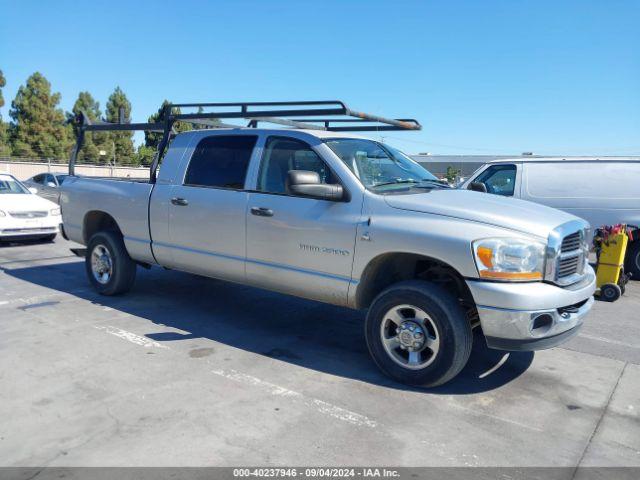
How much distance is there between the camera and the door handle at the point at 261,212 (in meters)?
4.77

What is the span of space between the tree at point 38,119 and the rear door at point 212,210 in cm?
3836

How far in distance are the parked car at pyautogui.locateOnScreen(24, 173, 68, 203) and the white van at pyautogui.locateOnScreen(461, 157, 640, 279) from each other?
15.3 metres

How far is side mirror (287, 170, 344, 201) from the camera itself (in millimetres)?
4242

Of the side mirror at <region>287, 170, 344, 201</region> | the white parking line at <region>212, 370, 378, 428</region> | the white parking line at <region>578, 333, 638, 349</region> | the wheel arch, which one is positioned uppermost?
the side mirror at <region>287, 170, 344, 201</region>

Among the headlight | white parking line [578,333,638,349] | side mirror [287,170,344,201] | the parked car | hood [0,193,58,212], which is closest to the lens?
the headlight

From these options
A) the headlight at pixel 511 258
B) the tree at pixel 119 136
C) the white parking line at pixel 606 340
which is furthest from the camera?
the tree at pixel 119 136

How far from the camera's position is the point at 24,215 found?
34.2 feet

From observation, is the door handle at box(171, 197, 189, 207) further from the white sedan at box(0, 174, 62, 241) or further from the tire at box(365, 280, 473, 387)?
the white sedan at box(0, 174, 62, 241)

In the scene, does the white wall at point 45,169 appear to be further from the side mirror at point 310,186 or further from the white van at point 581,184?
the side mirror at point 310,186

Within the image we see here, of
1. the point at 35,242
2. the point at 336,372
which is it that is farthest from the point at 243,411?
the point at 35,242

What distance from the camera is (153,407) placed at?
11.8 feet

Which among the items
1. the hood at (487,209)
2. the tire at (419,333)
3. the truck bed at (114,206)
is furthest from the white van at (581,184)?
the truck bed at (114,206)

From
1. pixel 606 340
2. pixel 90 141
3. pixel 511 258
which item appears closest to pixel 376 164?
pixel 511 258

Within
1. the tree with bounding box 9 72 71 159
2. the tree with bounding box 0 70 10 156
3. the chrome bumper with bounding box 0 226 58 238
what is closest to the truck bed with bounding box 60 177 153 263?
the chrome bumper with bounding box 0 226 58 238
